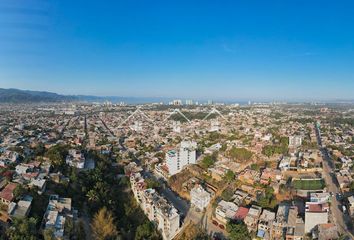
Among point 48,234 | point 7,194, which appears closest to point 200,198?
point 48,234

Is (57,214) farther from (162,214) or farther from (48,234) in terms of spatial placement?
(162,214)

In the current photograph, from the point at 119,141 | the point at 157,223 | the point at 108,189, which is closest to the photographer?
the point at 157,223

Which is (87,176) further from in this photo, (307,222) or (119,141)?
(119,141)

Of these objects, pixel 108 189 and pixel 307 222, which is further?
pixel 108 189

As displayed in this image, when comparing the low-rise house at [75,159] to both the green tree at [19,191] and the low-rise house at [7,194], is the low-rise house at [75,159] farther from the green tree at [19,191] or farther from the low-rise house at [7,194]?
the green tree at [19,191]

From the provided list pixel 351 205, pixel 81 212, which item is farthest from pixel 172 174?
pixel 351 205

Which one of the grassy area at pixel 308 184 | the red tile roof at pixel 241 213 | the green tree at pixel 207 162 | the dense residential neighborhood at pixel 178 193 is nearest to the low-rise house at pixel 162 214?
the dense residential neighborhood at pixel 178 193

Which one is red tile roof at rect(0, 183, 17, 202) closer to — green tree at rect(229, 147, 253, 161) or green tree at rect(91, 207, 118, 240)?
green tree at rect(91, 207, 118, 240)
